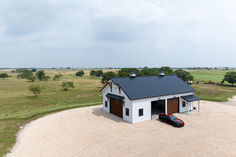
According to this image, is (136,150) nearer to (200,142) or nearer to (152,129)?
(152,129)

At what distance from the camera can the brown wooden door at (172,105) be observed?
27.8 meters

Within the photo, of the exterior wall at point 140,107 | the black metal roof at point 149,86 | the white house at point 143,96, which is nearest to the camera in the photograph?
the exterior wall at point 140,107

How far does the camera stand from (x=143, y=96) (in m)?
24.3

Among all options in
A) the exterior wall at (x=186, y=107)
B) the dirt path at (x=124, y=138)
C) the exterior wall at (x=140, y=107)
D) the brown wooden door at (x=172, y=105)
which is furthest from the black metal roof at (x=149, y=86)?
the dirt path at (x=124, y=138)

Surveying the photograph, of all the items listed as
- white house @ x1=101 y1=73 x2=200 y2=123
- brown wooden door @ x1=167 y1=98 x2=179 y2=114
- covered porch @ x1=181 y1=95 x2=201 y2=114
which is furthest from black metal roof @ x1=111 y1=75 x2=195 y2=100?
brown wooden door @ x1=167 y1=98 x2=179 y2=114

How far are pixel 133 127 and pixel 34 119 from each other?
710 inches

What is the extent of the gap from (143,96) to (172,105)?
770 cm

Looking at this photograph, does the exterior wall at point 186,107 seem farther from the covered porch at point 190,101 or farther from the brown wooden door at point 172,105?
the brown wooden door at point 172,105

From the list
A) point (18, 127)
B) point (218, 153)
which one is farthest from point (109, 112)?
point (218, 153)

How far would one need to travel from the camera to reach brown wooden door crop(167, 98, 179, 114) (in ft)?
91.3

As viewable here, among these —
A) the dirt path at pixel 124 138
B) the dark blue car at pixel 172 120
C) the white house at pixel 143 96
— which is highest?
the white house at pixel 143 96

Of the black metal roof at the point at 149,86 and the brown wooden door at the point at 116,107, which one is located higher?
the black metal roof at the point at 149,86

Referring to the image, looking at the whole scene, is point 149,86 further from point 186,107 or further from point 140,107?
point 186,107

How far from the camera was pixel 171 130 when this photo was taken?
20.4 meters
